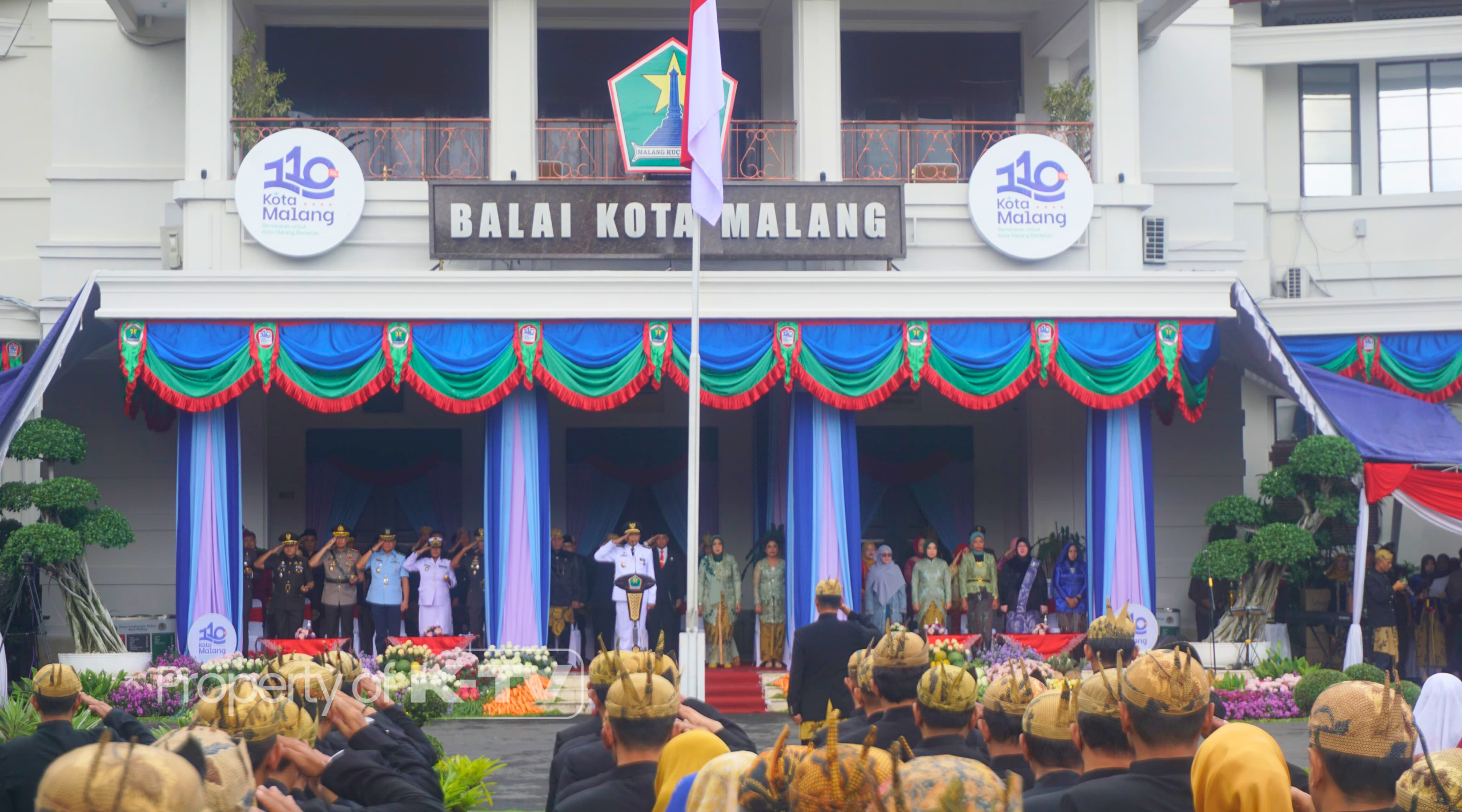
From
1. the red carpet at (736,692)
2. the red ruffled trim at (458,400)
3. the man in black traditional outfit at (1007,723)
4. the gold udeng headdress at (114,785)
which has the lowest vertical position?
the red carpet at (736,692)

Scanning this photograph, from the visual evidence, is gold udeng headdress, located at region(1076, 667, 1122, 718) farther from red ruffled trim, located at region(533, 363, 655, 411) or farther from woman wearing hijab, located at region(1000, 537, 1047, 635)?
woman wearing hijab, located at region(1000, 537, 1047, 635)

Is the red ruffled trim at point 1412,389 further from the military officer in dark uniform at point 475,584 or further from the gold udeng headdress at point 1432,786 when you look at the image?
the gold udeng headdress at point 1432,786

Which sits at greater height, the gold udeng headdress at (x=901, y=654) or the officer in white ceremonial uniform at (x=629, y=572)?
the gold udeng headdress at (x=901, y=654)

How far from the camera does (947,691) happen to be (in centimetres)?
520

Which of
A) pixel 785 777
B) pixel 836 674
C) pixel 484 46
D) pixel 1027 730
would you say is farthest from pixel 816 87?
pixel 785 777

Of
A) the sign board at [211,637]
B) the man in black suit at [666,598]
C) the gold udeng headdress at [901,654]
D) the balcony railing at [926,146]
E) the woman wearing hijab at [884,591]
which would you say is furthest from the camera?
the balcony railing at [926,146]

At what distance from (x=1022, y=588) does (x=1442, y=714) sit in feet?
34.5

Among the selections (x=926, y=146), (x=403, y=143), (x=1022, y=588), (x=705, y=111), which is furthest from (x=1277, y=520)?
(x=403, y=143)

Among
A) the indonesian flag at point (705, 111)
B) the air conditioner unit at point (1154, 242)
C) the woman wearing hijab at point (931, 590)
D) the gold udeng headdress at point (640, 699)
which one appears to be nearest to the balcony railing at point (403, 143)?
the indonesian flag at point (705, 111)

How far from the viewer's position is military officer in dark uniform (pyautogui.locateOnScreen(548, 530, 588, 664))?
17109 mm

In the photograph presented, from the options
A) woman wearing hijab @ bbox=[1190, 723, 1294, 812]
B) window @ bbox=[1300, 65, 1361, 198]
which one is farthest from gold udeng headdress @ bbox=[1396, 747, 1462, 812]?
window @ bbox=[1300, 65, 1361, 198]

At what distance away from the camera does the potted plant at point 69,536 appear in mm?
14469

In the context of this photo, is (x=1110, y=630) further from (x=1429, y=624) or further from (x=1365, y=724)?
(x=1429, y=624)

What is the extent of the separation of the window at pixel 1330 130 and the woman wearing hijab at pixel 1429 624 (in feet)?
18.7
